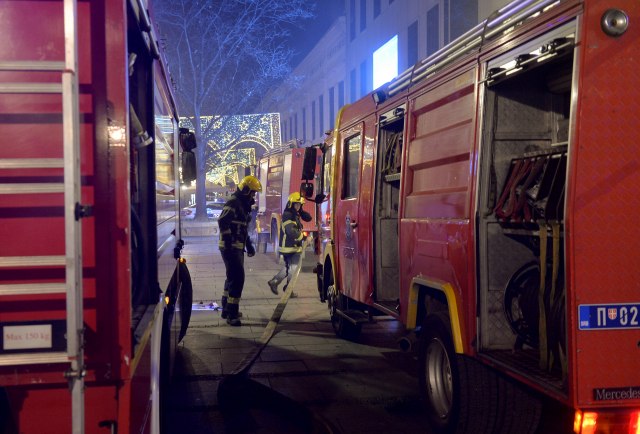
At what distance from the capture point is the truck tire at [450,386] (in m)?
4.76

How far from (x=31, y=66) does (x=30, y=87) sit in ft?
0.26

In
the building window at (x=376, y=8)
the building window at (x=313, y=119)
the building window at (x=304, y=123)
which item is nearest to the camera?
the building window at (x=376, y=8)

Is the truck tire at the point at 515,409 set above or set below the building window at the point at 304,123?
below

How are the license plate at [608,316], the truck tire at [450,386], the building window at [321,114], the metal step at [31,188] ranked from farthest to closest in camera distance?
1. the building window at [321,114]
2. the truck tire at [450,386]
3. the license plate at [608,316]
4. the metal step at [31,188]

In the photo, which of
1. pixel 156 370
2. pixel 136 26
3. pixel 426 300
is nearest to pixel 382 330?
pixel 426 300

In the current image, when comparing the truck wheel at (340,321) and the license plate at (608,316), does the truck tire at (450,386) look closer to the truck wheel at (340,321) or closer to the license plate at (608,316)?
the license plate at (608,316)

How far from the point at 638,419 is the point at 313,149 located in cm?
633

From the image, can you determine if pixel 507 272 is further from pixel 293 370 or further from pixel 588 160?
pixel 293 370

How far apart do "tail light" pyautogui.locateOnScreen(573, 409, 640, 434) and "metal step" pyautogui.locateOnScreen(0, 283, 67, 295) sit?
2.52 m

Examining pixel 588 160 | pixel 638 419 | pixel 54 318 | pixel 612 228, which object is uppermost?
pixel 588 160

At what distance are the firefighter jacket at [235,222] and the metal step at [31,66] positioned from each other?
6920 mm

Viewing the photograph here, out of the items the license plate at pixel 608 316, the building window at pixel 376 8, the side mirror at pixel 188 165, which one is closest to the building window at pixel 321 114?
the building window at pixel 376 8

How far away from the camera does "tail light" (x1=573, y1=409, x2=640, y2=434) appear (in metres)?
3.57

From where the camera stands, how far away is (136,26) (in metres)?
3.74
